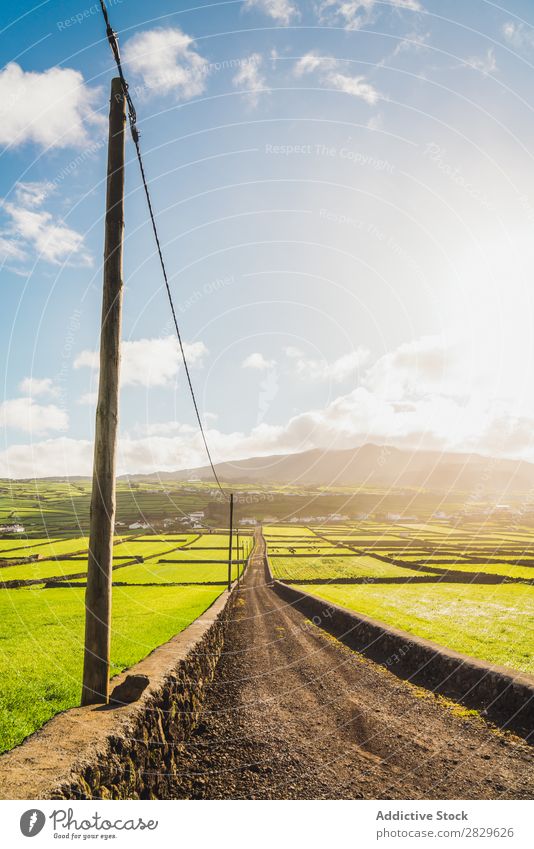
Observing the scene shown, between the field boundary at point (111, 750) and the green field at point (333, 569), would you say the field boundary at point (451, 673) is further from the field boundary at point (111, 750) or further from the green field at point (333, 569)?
the green field at point (333, 569)

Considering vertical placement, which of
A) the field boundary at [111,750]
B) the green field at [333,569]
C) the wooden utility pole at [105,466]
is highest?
the wooden utility pole at [105,466]

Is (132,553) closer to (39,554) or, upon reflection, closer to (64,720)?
(39,554)

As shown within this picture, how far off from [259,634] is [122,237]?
19947mm

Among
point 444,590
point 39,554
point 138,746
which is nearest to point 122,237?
point 138,746

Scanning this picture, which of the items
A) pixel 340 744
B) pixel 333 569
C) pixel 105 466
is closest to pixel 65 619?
pixel 340 744

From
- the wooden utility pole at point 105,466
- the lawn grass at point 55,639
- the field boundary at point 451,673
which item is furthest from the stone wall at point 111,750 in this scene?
the field boundary at point 451,673

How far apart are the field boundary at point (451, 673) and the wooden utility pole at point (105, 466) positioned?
26.5ft

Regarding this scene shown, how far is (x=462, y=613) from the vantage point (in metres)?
26.2

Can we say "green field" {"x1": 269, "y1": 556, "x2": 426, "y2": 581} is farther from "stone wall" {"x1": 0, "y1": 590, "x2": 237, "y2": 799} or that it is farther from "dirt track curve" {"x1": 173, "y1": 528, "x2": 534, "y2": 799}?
"stone wall" {"x1": 0, "y1": 590, "x2": 237, "y2": 799}

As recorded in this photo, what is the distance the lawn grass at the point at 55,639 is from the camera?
27.1 ft

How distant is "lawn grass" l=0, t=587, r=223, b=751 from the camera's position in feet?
27.1

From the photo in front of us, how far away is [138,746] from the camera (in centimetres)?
539

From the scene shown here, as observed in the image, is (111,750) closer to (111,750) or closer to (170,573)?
(111,750)

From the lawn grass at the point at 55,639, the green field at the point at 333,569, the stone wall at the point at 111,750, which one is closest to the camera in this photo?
the stone wall at the point at 111,750
